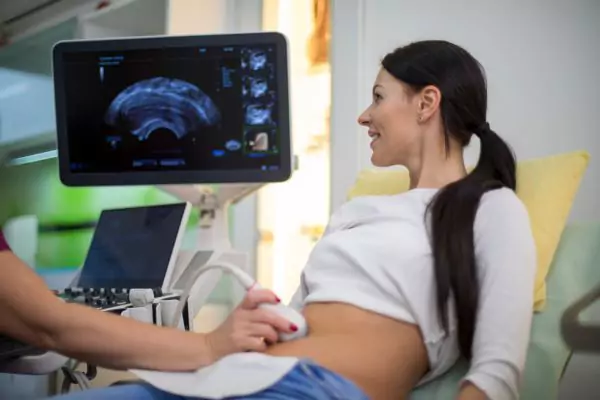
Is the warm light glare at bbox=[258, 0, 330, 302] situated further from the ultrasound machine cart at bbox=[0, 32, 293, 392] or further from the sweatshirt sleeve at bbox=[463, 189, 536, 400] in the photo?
the sweatshirt sleeve at bbox=[463, 189, 536, 400]

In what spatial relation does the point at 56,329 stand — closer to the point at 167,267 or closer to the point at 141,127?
the point at 167,267

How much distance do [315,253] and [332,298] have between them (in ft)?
0.43

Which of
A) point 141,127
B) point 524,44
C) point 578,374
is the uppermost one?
point 524,44

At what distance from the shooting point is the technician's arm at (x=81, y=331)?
800 millimetres

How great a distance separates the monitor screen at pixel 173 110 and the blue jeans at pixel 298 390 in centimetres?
68

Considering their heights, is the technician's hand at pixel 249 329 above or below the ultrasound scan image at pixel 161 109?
below

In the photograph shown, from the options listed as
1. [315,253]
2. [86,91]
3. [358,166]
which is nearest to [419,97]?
[315,253]

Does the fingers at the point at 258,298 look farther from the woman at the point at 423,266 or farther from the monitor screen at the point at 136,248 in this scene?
the monitor screen at the point at 136,248

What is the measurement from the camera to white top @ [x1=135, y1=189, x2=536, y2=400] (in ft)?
2.69

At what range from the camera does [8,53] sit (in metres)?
2.50

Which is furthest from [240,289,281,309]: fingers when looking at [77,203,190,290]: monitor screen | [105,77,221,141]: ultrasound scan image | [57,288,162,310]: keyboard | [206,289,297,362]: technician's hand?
[105,77,221,141]: ultrasound scan image

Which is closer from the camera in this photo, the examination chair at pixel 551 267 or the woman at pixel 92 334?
the woman at pixel 92 334

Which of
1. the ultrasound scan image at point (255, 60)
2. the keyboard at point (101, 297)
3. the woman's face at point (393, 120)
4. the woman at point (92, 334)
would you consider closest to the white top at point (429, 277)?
the woman's face at point (393, 120)

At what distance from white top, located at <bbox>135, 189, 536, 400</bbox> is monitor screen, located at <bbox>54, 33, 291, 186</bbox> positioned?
0.38 m
